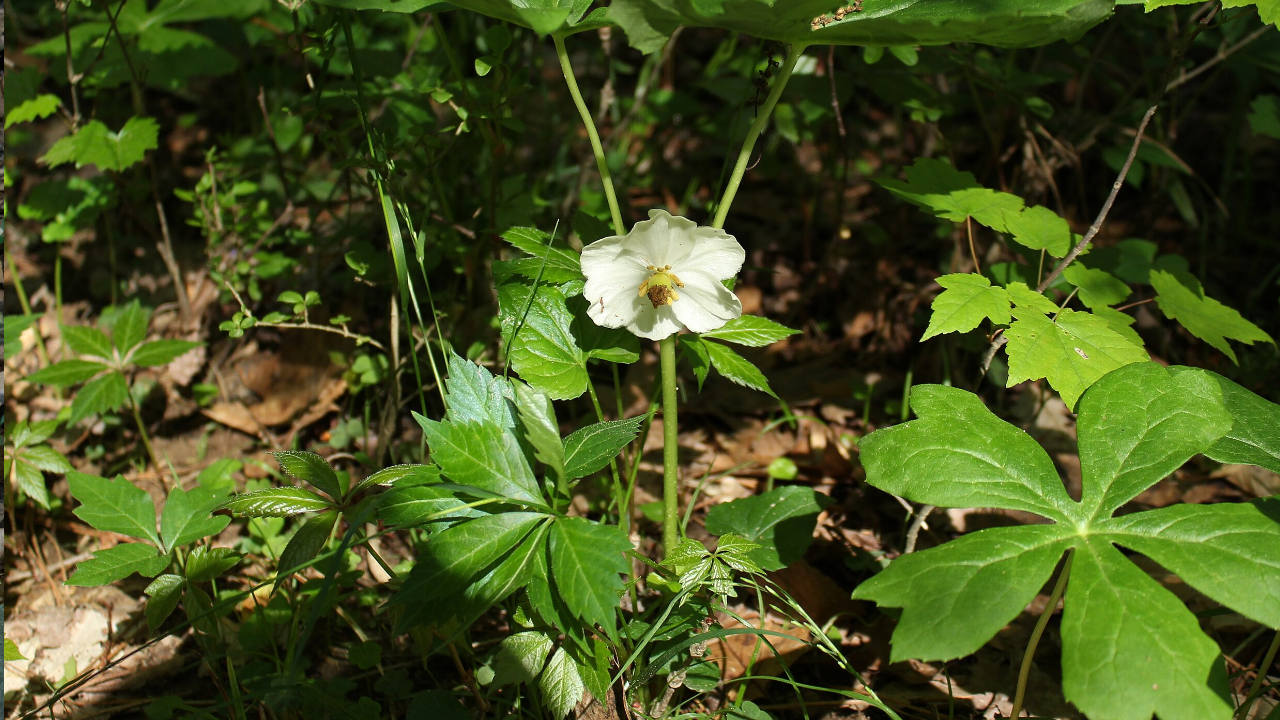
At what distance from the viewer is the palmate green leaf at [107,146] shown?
2.54m

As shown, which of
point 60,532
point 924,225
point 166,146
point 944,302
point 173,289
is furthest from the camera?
point 166,146

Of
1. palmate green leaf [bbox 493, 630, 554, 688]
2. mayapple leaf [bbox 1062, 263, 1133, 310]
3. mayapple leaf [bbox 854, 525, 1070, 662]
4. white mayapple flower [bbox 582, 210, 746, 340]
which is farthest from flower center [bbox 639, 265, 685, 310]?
mayapple leaf [bbox 1062, 263, 1133, 310]

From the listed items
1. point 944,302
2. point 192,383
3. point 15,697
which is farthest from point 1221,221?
point 15,697

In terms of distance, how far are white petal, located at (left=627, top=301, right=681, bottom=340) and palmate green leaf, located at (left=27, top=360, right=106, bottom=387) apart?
1.79 meters

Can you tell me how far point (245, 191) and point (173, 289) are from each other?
2.30ft

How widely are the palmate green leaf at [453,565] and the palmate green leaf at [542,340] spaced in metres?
0.31

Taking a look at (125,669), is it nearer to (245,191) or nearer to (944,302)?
(245,191)

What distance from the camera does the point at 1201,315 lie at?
184 cm

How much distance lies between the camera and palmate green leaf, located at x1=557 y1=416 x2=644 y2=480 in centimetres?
154

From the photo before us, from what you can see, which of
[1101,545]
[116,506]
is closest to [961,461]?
[1101,545]

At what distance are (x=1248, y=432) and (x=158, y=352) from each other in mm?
2723

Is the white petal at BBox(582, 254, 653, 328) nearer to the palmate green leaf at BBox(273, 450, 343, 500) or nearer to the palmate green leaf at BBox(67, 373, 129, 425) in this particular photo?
the palmate green leaf at BBox(273, 450, 343, 500)

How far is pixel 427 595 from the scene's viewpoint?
1377 mm

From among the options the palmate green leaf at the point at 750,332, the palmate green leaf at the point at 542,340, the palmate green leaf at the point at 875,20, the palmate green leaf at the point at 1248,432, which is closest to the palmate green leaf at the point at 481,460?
the palmate green leaf at the point at 542,340
